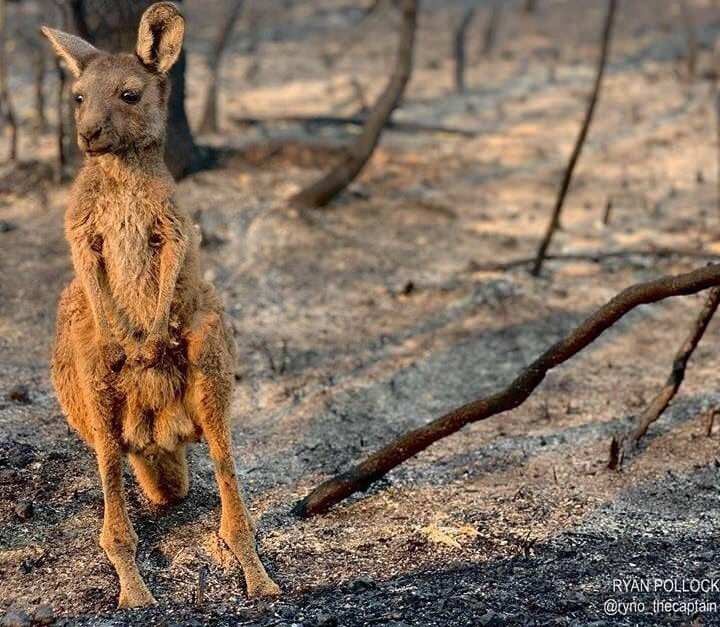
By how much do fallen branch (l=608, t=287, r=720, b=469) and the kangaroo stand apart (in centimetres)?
210

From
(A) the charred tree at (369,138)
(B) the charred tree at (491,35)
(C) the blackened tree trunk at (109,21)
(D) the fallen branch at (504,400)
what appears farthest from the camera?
(B) the charred tree at (491,35)

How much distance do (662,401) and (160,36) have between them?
3296mm

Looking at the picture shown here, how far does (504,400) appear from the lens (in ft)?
17.3

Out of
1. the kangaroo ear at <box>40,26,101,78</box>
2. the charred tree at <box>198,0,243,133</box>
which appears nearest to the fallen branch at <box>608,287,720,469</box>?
the kangaroo ear at <box>40,26,101,78</box>

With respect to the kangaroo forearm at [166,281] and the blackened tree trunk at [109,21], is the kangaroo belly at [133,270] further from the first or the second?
the blackened tree trunk at [109,21]

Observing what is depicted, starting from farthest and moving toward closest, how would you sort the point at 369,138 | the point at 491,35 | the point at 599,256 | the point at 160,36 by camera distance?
the point at 491,35 → the point at 369,138 → the point at 599,256 → the point at 160,36

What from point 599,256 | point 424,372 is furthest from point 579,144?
point 424,372

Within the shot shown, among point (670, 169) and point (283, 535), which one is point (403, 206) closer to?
point (670, 169)

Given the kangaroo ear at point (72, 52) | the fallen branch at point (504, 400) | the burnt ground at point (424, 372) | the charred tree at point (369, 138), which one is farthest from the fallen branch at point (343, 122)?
the kangaroo ear at point (72, 52)

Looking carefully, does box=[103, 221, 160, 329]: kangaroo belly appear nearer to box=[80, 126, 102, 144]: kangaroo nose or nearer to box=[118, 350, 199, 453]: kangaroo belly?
box=[118, 350, 199, 453]: kangaroo belly

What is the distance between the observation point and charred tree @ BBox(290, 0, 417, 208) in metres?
9.84

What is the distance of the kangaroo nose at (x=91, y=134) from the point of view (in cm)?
453

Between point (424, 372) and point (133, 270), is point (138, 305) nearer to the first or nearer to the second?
point (133, 270)

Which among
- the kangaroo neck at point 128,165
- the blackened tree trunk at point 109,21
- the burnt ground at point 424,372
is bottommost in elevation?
the burnt ground at point 424,372
